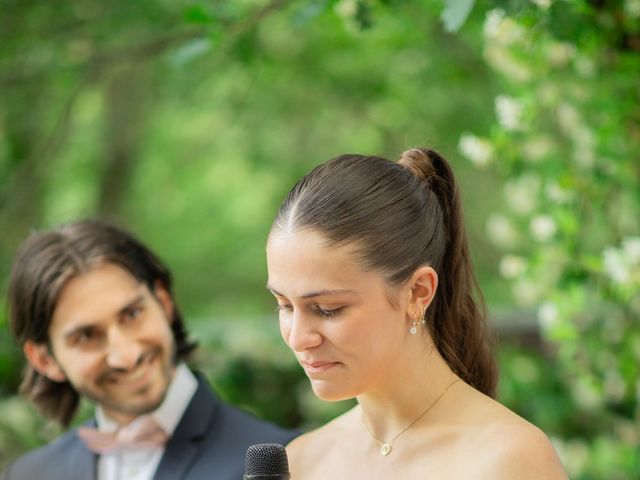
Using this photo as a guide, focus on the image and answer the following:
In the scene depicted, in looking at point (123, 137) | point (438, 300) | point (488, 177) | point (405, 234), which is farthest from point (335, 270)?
point (488, 177)

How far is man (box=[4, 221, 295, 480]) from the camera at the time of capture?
355 centimetres

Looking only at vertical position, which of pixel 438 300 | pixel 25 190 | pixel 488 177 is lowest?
pixel 488 177

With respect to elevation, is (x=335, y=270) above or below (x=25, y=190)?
above

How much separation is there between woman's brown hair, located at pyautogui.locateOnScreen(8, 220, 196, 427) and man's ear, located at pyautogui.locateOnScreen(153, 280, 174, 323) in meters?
0.01

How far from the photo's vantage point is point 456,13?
2.80m

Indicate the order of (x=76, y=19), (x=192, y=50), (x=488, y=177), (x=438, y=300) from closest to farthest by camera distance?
(x=438, y=300) < (x=192, y=50) < (x=76, y=19) < (x=488, y=177)

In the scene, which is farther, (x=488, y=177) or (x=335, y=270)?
(x=488, y=177)

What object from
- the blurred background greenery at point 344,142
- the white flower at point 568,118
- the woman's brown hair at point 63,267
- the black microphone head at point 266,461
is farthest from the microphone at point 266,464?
the white flower at point 568,118

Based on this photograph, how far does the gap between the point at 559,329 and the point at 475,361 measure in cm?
179

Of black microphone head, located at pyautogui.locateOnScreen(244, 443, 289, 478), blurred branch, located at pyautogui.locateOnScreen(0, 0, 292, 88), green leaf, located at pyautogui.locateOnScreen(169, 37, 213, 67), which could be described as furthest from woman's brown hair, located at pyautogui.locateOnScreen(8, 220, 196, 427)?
black microphone head, located at pyautogui.locateOnScreen(244, 443, 289, 478)

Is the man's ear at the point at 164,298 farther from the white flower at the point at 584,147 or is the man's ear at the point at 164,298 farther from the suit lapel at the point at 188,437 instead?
the white flower at the point at 584,147

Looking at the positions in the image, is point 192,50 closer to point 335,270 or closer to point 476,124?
point 335,270

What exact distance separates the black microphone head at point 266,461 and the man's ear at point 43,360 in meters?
1.80

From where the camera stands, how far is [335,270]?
7.48ft
